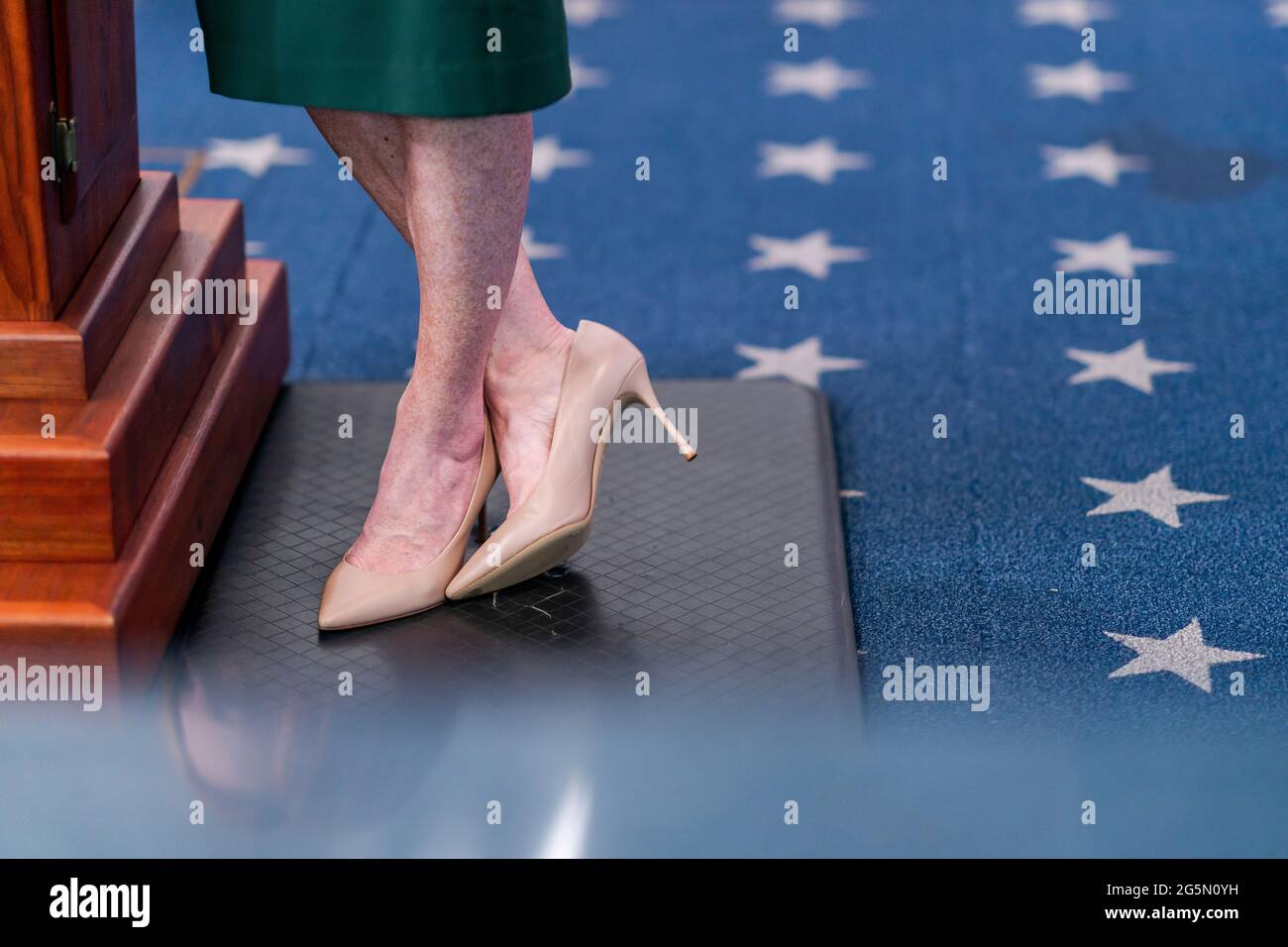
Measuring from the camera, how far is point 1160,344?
1.90m

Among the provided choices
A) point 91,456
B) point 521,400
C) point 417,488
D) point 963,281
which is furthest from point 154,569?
point 963,281

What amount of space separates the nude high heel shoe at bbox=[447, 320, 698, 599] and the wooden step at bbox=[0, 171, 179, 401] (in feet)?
1.13

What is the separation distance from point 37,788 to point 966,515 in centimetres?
88

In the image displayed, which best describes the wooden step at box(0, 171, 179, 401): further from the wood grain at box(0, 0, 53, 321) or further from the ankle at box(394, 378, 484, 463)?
the ankle at box(394, 378, 484, 463)

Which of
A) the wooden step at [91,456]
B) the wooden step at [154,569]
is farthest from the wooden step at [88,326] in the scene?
the wooden step at [154,569]

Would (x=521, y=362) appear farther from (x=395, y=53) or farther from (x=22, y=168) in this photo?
(x=22, y=168)

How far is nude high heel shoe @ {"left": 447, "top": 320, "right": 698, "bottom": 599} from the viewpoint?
4.41ft

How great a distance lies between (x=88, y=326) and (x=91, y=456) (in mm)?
126

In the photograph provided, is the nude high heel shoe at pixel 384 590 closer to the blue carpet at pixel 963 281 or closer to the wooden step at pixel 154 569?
the wooden step at pixel 154 569

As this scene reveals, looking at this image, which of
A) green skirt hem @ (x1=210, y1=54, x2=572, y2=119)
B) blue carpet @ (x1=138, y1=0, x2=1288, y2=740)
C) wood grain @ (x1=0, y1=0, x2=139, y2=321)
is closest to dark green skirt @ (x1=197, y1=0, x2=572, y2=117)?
green skirt hem @ (x1=210, y1=54, x2=572, y2=119)

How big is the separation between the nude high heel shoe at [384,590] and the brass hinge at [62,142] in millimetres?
382

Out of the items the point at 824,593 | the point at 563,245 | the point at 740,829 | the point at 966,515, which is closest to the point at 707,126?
the point at 563,245

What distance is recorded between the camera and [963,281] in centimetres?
209
